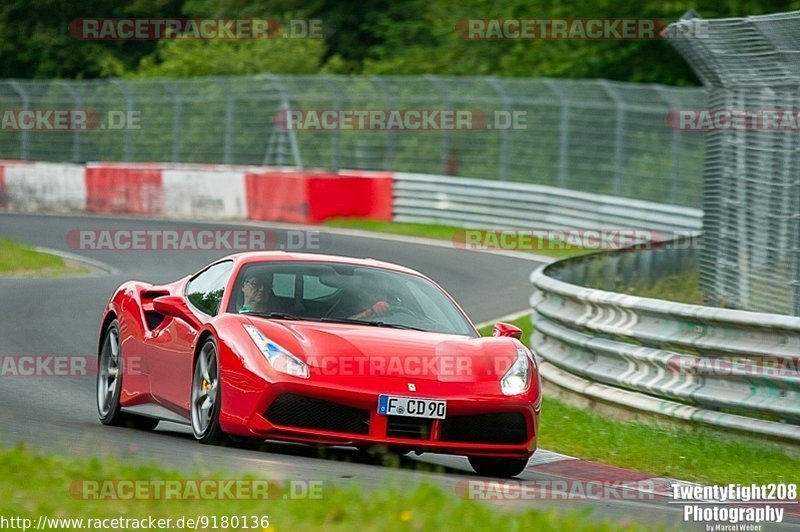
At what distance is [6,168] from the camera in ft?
109

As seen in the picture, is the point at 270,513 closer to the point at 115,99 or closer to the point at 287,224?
the point at 287,224

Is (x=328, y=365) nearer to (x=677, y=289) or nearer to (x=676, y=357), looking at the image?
(x=676, y=357)

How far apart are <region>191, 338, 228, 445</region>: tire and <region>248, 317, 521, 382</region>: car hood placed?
0.32 m

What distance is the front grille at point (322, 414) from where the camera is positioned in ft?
27.3

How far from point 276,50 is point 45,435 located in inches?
1472

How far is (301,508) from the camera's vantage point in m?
5.91

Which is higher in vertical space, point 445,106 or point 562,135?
point 445,106

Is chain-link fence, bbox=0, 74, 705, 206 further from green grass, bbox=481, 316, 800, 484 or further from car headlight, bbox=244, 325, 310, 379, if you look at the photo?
car headlight, bbox=244, 325, 310, 379

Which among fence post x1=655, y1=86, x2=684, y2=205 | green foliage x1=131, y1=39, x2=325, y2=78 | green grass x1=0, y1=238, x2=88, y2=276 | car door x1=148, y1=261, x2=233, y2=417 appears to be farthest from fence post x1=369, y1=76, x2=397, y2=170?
car door x1=148, y1=261, x2=233, y2=417

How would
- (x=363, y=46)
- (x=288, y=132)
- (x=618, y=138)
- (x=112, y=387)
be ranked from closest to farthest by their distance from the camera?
(x=112, y=387) < (x=618, y=138) < (x=288, y=132) < (x=363, y=46)

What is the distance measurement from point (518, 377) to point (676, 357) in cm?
200

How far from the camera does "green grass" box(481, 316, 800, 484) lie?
926 centimetres

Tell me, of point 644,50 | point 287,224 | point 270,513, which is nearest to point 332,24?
point 644,50

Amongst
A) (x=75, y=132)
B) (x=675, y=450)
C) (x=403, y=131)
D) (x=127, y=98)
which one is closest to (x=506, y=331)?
(x=675, y=450)
